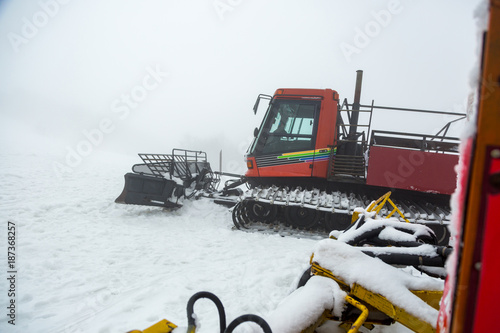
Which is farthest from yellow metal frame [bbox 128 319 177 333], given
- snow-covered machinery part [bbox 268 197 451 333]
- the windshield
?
the windshield

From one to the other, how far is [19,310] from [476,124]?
381 cm

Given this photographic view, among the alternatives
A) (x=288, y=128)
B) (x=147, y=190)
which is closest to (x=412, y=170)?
(x=288, y=128)

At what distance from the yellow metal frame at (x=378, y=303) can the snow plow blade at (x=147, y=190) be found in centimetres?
560

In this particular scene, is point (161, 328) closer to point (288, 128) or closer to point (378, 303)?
point (378, 303)

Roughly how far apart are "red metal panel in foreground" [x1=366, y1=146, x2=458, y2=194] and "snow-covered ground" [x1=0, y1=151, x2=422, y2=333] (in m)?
2.27

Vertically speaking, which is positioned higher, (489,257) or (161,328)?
(489,257)

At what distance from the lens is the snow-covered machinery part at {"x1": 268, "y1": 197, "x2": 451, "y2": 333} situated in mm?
1673

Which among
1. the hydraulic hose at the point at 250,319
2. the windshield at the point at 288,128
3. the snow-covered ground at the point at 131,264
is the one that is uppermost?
the windshield at the point at 288,128

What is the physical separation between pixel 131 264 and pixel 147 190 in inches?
127

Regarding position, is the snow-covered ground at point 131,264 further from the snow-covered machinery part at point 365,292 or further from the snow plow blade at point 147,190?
the snow plow blade at point 147,190

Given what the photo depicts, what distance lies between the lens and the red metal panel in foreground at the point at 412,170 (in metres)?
5.57

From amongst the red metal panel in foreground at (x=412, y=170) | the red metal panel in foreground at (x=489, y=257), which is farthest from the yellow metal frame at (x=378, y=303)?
the red metal panel in foreground at (x=412, y=170)

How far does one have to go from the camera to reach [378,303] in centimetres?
173

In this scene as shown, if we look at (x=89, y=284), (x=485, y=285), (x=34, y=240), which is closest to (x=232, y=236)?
(x=89, y=284)
